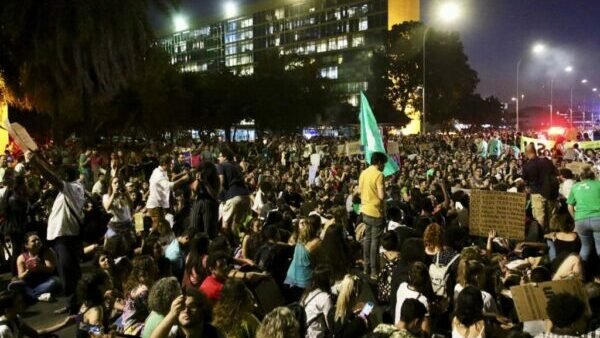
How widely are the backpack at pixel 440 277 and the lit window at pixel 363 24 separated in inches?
4560

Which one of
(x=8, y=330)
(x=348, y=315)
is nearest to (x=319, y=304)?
(x=348, y=315)

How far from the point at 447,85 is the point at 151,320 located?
66970 mm

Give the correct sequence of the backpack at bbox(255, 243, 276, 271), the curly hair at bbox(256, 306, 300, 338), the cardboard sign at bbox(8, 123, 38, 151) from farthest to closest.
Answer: the backpack at bbox(255, 243, 276, 271) → the cardboard sign at bbox(8, 123, 38, 151) → the curly hair at bbox(256, 306, 300, 338)

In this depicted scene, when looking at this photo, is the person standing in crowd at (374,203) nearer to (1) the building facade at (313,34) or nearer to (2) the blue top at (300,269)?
(2) the blue top at (300,269)

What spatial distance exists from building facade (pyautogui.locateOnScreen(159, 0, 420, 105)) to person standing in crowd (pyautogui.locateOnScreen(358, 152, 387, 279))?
90.6 m

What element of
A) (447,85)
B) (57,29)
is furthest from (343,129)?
(57,29)

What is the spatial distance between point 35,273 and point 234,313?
4.95m

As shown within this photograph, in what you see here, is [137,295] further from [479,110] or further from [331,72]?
[331,72]

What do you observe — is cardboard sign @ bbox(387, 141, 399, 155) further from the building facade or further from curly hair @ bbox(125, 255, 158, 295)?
the building facade

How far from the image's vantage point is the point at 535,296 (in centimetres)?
539

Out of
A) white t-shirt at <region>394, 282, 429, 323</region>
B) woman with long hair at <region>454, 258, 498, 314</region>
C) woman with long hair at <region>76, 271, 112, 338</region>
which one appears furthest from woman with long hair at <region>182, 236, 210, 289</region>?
woman with long hair at <region>454, 258, 498, 314</region>

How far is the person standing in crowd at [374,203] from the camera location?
837 cm

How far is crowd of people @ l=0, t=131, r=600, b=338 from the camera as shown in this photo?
4.75 m

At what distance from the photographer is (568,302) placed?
4.34 m
